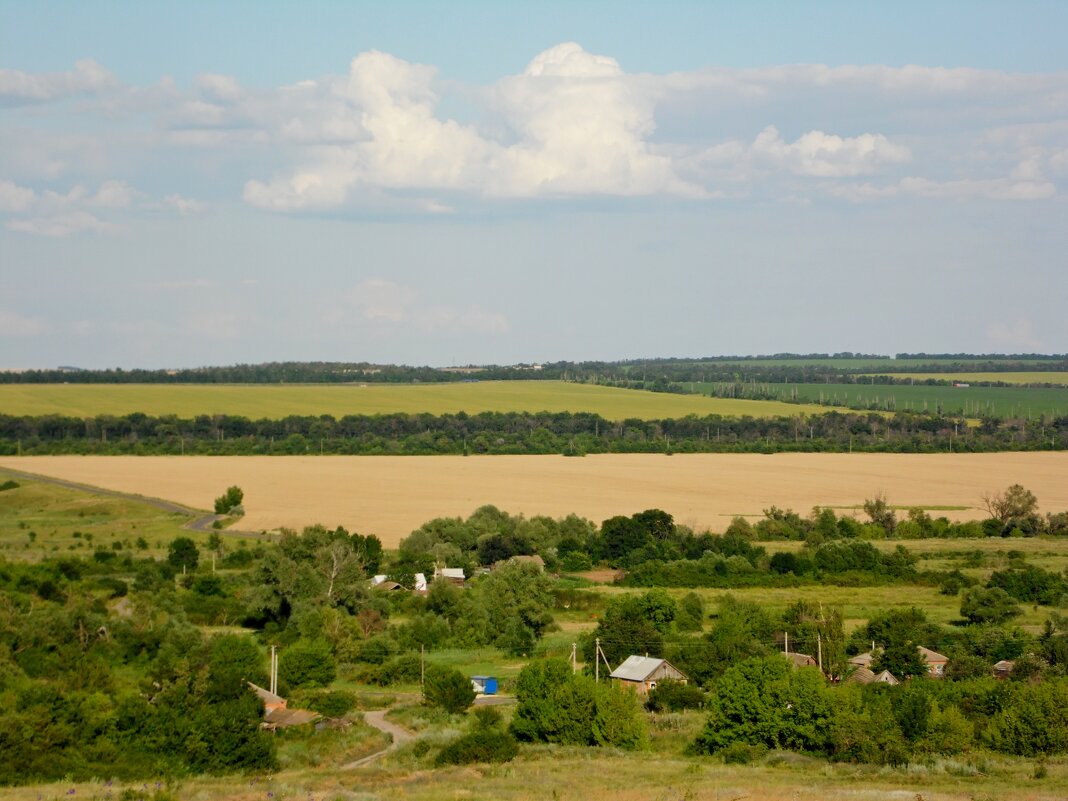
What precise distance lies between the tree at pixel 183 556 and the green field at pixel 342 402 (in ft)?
260

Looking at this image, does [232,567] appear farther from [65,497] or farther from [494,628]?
[65,497]

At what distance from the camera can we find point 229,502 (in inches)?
3319

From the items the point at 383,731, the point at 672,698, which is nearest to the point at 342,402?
the point at 672,698

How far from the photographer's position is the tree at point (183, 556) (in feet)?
207

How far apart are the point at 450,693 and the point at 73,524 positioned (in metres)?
48.4

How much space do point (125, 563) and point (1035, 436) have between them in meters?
99.4

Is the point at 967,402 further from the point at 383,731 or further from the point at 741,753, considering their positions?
the point at 741,753

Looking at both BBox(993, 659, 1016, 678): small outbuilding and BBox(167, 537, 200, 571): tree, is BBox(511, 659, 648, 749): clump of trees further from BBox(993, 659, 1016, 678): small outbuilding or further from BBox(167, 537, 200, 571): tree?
BBox(167, 537, 200, 571): tree

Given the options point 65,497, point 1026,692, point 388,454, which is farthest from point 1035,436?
point 1026,692

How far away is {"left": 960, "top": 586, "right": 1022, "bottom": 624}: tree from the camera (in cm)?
5028

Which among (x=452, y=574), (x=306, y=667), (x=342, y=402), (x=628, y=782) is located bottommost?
(x=452, y=574)

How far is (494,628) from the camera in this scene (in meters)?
50.9

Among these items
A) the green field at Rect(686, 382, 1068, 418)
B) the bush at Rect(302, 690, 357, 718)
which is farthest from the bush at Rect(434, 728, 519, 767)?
the green field at Rect(686, 382, 1068, 418)

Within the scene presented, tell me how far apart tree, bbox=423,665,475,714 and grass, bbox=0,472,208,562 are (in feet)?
110
